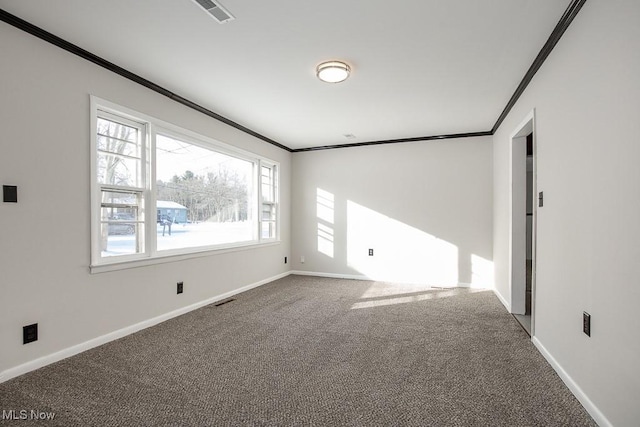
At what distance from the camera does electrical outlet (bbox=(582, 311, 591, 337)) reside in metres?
1.89

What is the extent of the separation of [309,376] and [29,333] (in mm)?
2046

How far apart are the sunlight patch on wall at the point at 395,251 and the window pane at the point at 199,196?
1.91 m

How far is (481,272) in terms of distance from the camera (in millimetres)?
5082

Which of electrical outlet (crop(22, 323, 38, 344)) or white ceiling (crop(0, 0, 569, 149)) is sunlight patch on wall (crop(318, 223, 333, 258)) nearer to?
white ceiling (crop(0, 0, 569, 149))

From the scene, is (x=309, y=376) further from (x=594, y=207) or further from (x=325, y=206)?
(x=325, y=206)

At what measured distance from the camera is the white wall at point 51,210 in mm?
2248

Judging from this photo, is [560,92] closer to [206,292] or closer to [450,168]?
[450,168]

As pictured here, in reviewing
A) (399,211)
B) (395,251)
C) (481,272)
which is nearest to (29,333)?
(395,251)

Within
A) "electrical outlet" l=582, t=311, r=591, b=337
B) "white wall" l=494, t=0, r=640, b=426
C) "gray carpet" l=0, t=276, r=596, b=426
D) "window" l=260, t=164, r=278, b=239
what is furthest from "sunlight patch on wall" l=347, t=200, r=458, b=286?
"electrical outlet" l=582, t=311, r=591, b=337

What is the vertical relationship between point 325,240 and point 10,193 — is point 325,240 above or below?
below

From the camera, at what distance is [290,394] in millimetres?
2037

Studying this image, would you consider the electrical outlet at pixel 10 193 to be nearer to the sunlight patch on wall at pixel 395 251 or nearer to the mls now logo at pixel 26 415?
the mls now logo at pixel 26 415

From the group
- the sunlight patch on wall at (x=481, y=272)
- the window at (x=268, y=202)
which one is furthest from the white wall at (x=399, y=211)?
the window at (x=268, y=202)

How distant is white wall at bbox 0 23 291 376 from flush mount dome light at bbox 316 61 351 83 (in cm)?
182
